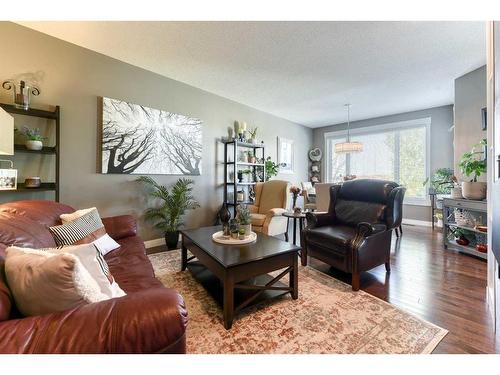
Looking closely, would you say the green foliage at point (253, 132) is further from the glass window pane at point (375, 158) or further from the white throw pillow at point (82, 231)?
the white throw pillow at point (82, 231)

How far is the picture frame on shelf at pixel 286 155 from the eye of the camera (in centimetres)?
566

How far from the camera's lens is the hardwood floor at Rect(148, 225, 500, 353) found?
1.43 m

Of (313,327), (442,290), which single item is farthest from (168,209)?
(442,290)

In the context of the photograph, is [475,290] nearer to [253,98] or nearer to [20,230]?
[20,230]

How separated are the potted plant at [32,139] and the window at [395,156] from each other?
6.12m

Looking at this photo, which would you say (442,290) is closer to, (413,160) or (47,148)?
(413,160)

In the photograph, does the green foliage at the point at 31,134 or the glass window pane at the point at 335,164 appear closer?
the green foliage at the point at 31,134

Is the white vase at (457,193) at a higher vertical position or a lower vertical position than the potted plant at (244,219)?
higher

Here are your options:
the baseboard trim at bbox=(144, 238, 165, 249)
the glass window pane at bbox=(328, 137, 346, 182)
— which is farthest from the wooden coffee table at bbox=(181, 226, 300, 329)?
the glass window pane at bbox=(328, 137, 346, 182)

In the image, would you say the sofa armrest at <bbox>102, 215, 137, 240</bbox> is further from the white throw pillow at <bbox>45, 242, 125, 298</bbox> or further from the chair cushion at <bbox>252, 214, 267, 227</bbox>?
the chair cushion at <bbox>252, 214, 267, 227</bbox>

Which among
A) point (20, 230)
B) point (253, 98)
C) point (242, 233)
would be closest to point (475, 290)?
point (242, 233)

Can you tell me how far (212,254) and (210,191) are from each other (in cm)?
246

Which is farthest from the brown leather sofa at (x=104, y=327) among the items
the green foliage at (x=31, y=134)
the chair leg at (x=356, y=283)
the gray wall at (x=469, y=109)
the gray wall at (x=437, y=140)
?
the gray wall at (x=437, y=140)

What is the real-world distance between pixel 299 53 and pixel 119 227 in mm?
2860
